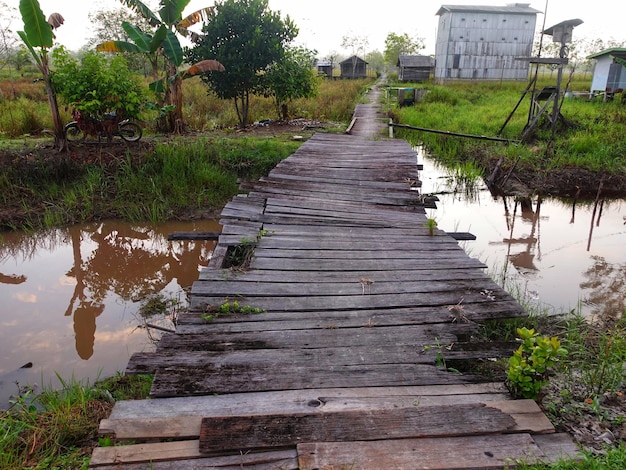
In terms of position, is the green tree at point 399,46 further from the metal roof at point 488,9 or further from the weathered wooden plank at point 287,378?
the weathered wooden plank at point 287,378

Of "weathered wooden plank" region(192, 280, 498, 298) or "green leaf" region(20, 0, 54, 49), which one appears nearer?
"weathered wooden plank" region(192, 280, 498, 298)

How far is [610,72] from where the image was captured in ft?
61.0

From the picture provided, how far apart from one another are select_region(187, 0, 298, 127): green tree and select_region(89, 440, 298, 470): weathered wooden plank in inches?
405

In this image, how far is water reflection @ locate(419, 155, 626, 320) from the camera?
5.12 metres

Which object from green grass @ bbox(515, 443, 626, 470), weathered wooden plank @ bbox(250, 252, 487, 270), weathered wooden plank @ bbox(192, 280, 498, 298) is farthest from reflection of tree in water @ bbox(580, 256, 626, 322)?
green grass @ bbox(515, 443, 626, 470)

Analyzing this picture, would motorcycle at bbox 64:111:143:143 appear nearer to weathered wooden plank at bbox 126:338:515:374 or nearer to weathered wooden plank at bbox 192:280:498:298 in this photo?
weathered wooden plank at bbox 192:280:498:298

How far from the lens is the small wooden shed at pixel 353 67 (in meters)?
40.8

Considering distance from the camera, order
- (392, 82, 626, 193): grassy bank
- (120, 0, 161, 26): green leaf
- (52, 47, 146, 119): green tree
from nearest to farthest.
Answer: (52, 47, 146, 119): green tree < (120, 0, 161, 26): green leaf < (392, 82, 626, 193): grassy bank

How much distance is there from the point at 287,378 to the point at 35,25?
7.82 m

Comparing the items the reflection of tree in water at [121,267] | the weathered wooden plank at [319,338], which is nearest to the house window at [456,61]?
the reflection of tree in water at [121,267]

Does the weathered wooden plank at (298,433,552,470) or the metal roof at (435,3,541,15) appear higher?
the metal roof at (435,3,541,15)

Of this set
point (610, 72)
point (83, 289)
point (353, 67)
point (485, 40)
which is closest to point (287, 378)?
point (83, 289)

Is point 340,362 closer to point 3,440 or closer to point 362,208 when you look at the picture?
point 3,440

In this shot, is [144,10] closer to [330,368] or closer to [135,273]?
[135,273]
